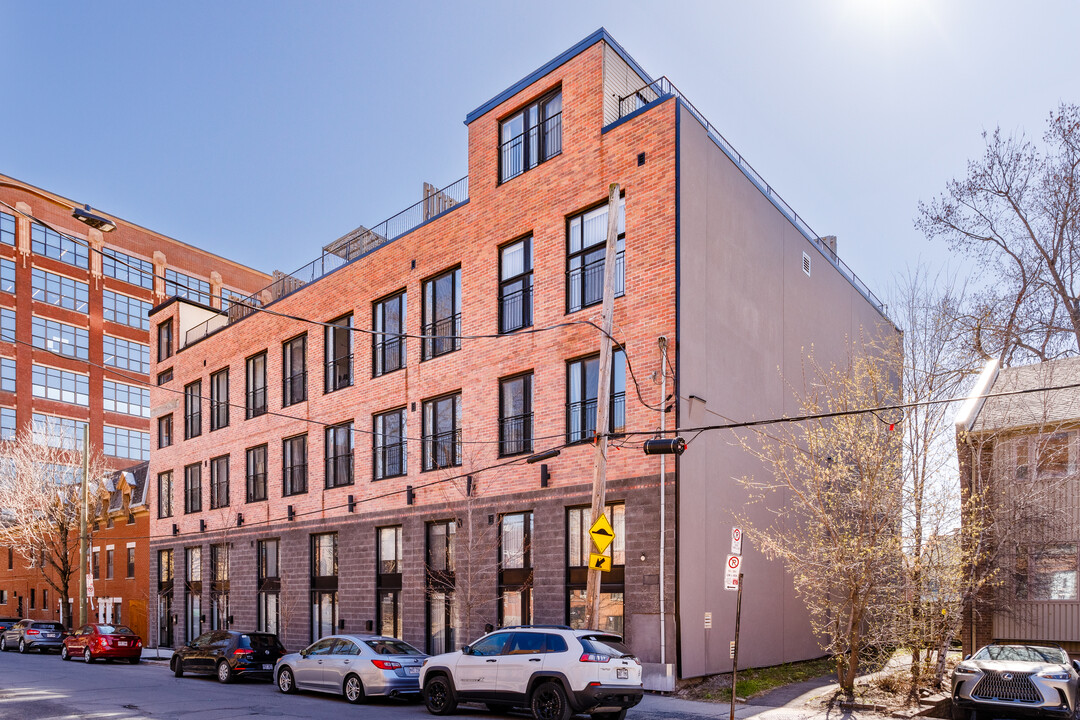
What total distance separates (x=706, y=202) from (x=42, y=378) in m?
62.5

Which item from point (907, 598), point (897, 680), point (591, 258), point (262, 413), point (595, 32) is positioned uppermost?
point (595, 32)

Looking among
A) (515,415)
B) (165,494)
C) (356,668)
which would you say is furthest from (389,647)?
(165,494)

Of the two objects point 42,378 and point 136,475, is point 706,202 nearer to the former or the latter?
point 136,475

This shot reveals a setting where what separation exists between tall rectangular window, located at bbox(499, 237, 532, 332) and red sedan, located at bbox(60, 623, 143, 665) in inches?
768

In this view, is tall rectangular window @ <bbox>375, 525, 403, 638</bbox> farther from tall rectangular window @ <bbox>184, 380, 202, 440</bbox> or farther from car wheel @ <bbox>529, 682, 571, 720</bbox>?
tall rectangular window @ <bbox>184, 380, 202, 440</bbox>

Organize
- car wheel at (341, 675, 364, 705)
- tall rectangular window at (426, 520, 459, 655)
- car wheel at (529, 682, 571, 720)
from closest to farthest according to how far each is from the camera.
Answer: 1. car wheel at (529, 682, 571, 720)
2. car wheel at (341, 675, 364, 705)
3. tall rectangular window at (426, 520, 459, 655)

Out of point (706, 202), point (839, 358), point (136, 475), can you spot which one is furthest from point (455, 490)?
point (136, 475)

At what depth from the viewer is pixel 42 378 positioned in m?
67.8

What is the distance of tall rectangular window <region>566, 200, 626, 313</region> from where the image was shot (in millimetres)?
21641

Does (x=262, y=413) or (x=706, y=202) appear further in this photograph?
(x=262, y=413)

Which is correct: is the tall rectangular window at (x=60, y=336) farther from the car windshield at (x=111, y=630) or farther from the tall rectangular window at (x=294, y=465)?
the tall rectangular window at (x=294, y=465)

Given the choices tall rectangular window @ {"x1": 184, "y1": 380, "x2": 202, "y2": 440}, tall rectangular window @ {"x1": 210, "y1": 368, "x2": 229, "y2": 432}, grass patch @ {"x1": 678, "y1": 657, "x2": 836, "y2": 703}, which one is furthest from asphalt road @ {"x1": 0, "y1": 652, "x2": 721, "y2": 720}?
tall rectangular window @ {"x1": 184, "y1": 380, "x2": 202, "y2": 440}

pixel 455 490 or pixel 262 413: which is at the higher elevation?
pixel 262 413

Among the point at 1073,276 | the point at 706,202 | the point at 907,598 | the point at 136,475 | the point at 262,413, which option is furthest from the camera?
the point at 136,475
